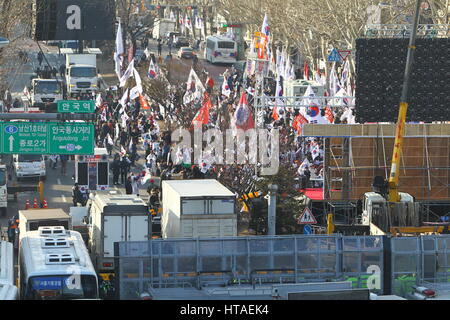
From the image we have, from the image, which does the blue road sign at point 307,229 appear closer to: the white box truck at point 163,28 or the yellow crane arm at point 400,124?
the yellow crane arm at point 400,124

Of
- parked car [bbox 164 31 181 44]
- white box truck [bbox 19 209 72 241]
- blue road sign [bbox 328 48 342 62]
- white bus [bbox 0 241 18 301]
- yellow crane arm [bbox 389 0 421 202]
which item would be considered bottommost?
white bus [bbox 0 241 18 301]

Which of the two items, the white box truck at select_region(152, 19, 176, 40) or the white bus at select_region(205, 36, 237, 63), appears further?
the white box truck at select_region(152, 19, 176, 40)

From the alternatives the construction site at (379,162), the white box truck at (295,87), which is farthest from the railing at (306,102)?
the white box truck at (295,87)

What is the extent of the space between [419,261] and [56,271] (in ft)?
22.8

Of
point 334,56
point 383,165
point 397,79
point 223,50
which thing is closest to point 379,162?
point 383,165

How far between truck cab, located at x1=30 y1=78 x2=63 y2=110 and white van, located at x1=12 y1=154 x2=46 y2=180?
18401 mm

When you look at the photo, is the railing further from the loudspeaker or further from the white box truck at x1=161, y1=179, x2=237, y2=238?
the white box truck at x1=161, y1=179, x2=237, y2=238

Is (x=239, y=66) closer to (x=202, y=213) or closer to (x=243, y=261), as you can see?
(x=202, y=213)

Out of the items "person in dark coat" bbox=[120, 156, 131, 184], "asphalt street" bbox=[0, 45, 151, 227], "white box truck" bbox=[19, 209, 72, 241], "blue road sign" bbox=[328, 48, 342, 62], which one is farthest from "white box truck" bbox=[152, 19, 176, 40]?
"white box truck" bbox=[19, 209, 72, 241]

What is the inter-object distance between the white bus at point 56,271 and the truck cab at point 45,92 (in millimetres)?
37673

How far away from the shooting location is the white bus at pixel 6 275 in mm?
21172

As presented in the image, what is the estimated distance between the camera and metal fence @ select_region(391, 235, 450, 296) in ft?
80.0
